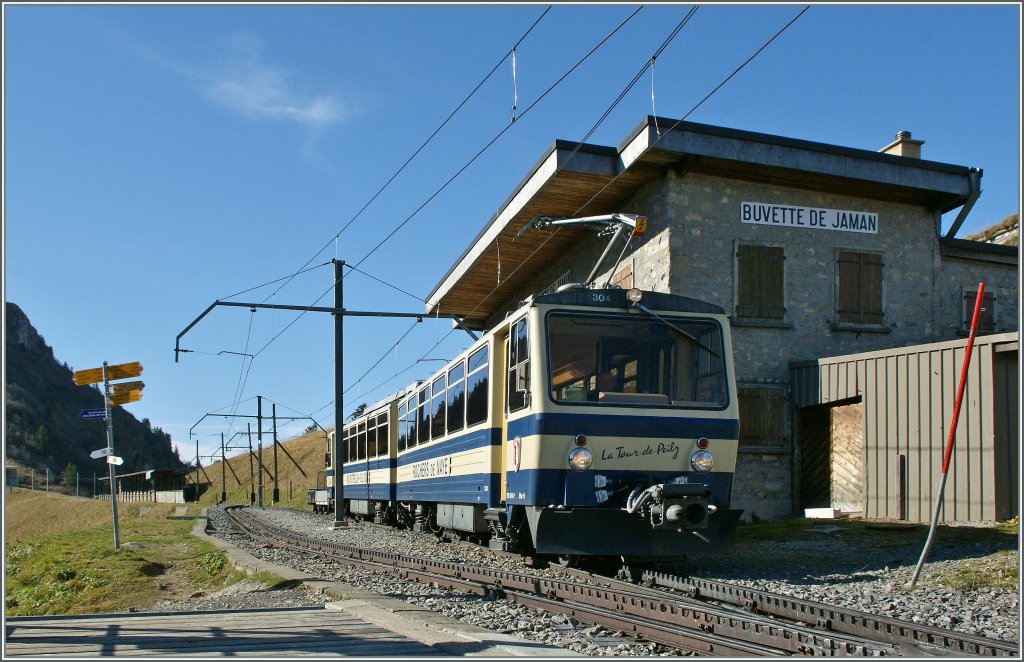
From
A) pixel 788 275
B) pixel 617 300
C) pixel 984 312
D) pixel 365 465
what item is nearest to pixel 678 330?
pixel 617 300

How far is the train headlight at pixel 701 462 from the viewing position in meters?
10.0

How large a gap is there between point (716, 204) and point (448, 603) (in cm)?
1142

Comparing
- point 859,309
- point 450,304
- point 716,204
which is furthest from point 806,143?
point 450,304

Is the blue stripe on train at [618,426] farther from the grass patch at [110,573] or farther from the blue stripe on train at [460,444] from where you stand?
the grass patch at [110,573]

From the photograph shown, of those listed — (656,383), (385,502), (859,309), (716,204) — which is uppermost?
(716,204)

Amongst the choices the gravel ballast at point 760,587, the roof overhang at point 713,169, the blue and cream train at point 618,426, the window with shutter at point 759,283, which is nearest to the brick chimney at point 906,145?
the roof overhang at point 713,169

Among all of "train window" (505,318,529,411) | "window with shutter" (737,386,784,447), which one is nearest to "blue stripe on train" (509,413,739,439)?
"train window" (505,318,529,411)

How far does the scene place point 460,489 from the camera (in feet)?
44.5

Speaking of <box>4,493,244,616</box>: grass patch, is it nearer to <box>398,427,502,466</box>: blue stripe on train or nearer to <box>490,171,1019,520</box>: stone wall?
<box>398,427,502,466</box>: blue stripe on train

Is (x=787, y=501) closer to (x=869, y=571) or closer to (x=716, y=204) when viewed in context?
(x=716, y=204)

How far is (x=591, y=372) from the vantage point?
10.2 meters

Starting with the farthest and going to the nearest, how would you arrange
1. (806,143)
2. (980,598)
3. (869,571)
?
1. (806,143)
2. (869,571)
3. (980,598)

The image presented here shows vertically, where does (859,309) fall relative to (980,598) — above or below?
above

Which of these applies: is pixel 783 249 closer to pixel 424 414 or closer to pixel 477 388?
pixel 424 414
